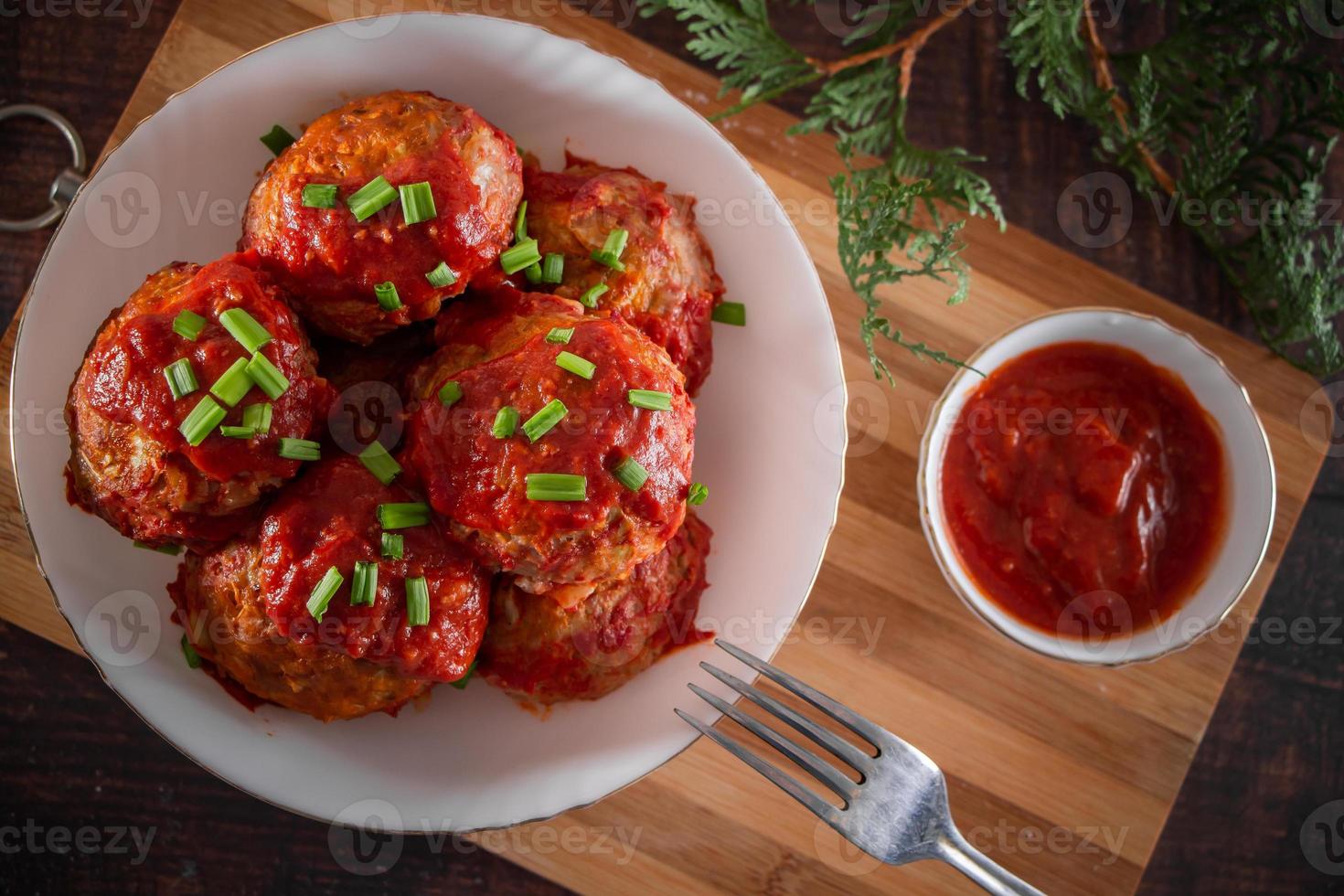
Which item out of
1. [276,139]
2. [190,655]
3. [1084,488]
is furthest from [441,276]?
[1084,488]

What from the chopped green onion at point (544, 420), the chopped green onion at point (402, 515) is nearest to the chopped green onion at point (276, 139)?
the chopped green onion at point (402, 515)

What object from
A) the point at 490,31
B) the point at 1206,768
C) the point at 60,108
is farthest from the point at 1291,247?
the point at 60,108

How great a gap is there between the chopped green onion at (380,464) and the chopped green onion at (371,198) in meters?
0.60

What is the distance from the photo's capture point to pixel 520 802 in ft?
9.71

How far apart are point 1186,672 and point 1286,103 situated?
2.22 meters

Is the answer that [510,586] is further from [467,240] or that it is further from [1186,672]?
[1186,672]

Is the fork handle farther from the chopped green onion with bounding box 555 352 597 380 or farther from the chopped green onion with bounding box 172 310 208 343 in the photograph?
the chopped green onion with bounding box 172 310 208 343

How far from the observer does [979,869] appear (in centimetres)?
Result: 293

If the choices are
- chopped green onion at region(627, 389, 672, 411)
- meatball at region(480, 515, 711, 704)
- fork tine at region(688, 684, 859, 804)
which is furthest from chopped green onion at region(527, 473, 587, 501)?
fork tine at region(688, 684, 859, 804)

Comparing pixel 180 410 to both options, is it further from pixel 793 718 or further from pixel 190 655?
pixel 793 718

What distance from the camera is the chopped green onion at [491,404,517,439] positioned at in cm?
234

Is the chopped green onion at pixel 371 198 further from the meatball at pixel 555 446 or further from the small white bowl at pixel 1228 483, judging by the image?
the small white bowl at pixel 1228 483

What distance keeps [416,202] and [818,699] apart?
1.83 meters

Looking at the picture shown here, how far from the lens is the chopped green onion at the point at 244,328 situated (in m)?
2.31
